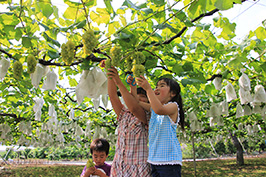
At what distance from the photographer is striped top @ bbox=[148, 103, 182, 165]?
1.29 meters

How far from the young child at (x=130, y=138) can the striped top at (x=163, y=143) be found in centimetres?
8

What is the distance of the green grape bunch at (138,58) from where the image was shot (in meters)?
1.05

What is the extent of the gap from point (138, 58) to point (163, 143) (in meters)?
0.62

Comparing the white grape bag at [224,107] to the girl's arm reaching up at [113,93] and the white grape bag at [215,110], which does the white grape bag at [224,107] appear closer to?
the white grape bag at [215,110]

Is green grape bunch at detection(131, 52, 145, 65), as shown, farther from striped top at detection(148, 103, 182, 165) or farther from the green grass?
the green grass

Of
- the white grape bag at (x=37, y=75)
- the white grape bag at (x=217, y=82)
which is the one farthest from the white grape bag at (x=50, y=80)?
the white grape bag at (x=217, y=82)

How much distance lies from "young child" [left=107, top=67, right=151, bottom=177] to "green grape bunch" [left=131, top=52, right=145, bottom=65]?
0.25m

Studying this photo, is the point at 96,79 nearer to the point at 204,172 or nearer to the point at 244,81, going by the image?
the point at 244,81

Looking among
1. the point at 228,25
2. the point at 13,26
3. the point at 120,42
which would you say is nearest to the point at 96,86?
the point at 120,42

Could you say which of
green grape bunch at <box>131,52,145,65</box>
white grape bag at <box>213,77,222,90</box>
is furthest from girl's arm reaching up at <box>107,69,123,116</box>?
→ white grape bag at <box>213,77,222,90</box>

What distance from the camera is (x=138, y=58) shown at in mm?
1047

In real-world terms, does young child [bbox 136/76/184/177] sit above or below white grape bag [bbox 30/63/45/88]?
below

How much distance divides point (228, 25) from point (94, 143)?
169 cm

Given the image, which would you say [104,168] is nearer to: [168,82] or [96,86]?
[96,86]
